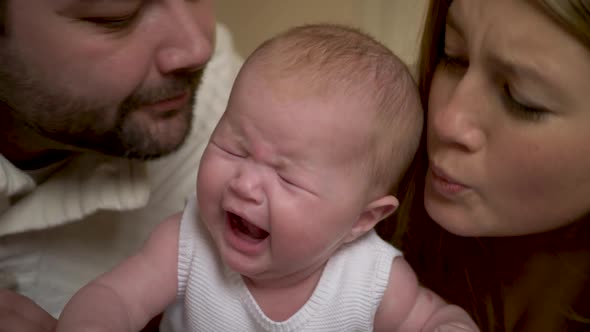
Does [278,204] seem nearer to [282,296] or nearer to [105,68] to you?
[282,296]

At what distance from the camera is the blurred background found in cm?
183

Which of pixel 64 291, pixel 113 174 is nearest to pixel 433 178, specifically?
pixel 113 174

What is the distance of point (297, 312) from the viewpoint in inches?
31.9

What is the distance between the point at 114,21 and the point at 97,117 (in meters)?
0.16

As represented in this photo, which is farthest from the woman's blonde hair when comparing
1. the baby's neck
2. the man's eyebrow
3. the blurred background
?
the blurred background

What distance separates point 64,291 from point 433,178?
679 millimetres

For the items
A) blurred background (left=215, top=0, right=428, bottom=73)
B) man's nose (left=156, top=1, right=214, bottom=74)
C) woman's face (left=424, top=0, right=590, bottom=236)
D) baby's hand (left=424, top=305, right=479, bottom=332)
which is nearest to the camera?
woman's face (left=424, top=0, right=590, bottom=236)

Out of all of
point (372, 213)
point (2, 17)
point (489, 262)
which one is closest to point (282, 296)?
point (372, 213)

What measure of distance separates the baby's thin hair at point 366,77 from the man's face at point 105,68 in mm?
203

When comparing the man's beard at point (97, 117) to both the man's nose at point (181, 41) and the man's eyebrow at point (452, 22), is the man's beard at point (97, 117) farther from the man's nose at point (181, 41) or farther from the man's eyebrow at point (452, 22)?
the man's eyebrow at point (452, 22)

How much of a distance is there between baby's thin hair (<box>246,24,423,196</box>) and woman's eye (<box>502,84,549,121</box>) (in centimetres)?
12

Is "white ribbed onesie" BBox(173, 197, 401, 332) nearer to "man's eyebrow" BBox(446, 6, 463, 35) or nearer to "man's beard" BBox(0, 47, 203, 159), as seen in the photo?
"man's beard" BBox(0, 47, 203, 159)

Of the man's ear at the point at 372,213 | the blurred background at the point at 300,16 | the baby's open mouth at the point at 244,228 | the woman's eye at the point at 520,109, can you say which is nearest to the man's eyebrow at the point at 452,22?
the woman's eye at the point at 520,109

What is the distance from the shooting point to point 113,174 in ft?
3.45
